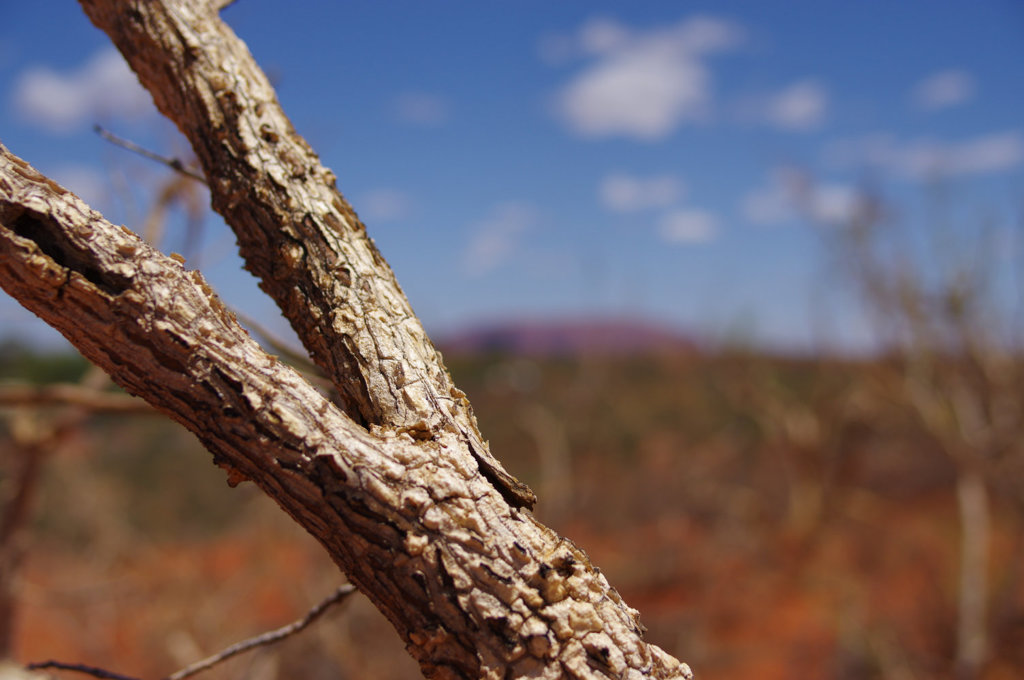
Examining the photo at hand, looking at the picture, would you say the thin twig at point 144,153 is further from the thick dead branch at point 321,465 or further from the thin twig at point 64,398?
the thin twig at point 64,398

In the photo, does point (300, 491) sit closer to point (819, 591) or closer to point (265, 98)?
point (265, 98)

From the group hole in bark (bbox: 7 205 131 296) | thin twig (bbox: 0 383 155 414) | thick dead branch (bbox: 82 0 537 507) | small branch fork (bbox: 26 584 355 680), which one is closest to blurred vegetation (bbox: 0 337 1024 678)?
thin twig (bbox: 0 383 155 414)

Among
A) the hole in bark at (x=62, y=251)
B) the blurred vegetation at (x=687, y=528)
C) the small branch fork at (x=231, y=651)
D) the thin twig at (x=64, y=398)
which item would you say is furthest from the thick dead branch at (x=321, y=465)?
the blurred vegetation at (x=687, y=528)

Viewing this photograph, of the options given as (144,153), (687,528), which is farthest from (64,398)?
(687,528)

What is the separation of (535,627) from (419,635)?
16cm

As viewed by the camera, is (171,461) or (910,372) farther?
(171,461)

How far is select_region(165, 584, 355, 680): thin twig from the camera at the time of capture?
1239mm

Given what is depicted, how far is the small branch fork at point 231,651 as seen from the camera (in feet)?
3.91

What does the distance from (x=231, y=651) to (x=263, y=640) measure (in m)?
0.06

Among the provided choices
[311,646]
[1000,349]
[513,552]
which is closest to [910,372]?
[1000,349]

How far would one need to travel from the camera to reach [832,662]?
6.87 m

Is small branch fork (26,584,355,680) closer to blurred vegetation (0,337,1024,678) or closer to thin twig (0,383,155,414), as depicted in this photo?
thin twig (0,383,155,414)

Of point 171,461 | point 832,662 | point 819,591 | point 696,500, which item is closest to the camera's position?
point 832,662

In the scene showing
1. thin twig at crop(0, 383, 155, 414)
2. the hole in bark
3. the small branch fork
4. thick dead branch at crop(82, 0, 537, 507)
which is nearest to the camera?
the hole in bark
